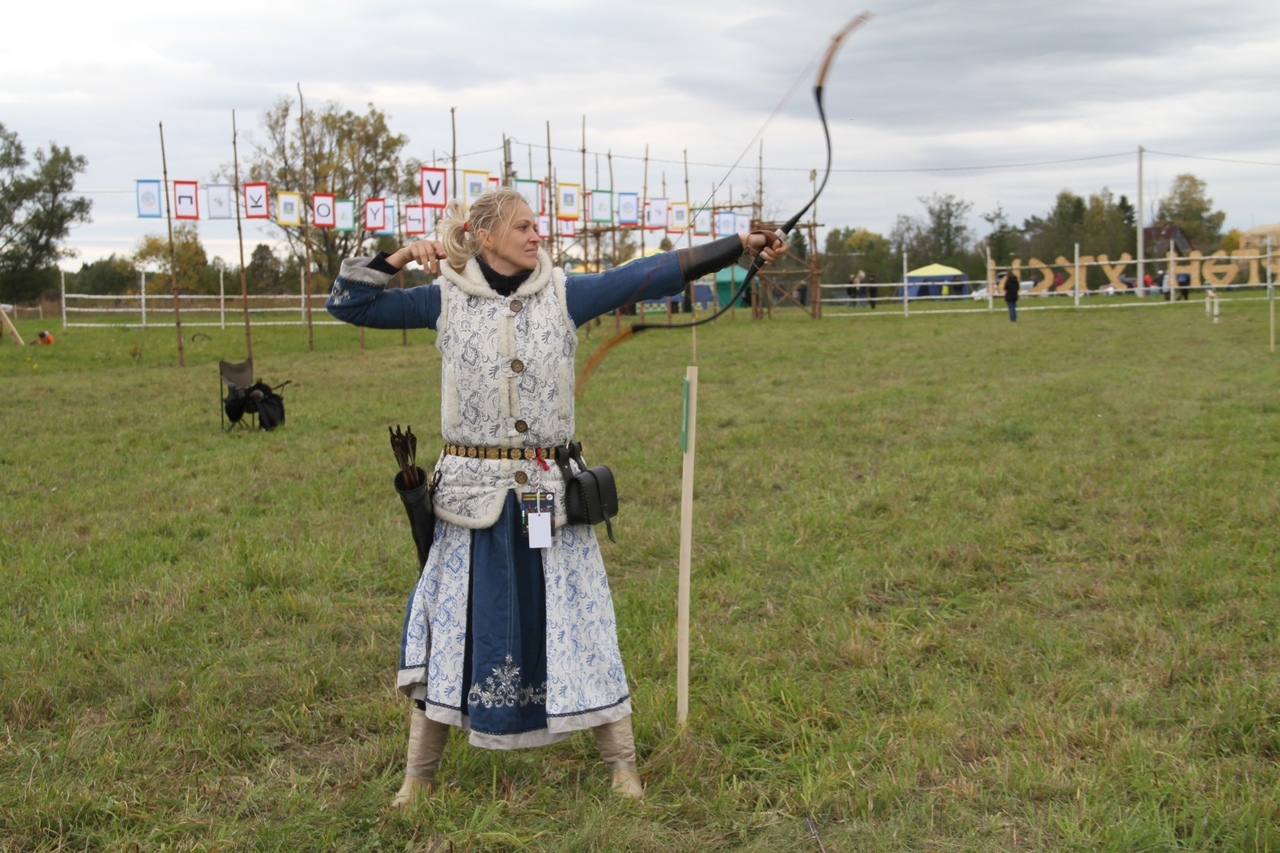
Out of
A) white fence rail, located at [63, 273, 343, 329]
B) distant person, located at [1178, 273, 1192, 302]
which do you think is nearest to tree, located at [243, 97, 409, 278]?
white fence rail, located at [63, 273, 343, 329]

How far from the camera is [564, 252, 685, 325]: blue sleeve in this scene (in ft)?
10.0

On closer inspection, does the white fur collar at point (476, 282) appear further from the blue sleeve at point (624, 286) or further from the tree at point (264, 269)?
the tree at point (264, 269)

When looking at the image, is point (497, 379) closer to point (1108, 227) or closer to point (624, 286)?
point (624, 286)

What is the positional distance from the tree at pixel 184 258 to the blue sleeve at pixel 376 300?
162ft

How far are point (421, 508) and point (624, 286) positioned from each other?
2.73 feet

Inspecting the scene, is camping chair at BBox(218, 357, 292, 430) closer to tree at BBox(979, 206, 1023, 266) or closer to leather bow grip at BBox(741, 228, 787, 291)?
leather bow grip at BBox(741, 228, 787, 291)

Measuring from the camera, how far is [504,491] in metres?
2.99

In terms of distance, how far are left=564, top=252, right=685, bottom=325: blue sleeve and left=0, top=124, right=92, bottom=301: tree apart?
159 ft

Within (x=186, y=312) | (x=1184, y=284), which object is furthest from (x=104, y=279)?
(x=1184, y=284)

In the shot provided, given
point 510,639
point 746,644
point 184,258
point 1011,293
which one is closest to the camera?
point 510,639

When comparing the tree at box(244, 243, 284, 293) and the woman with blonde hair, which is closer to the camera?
the woman with blonde hair

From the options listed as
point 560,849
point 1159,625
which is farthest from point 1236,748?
point 560,849

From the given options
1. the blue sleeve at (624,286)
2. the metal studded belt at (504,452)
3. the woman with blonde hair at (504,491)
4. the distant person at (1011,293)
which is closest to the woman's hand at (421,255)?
the woman with blonde hair at (504,491)

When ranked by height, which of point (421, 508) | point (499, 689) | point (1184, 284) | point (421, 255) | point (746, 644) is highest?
point (1184, 284)
